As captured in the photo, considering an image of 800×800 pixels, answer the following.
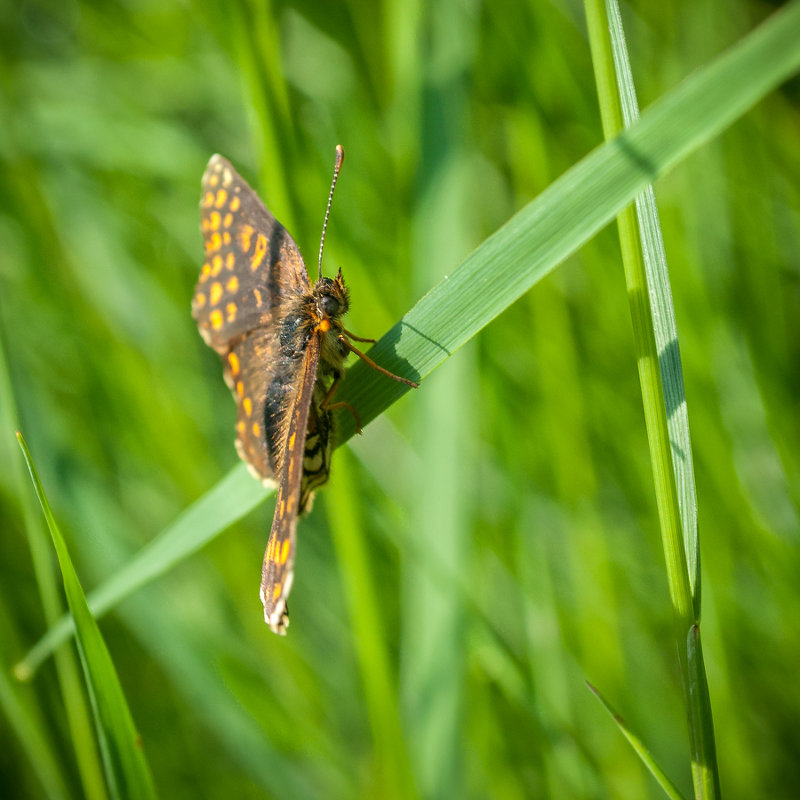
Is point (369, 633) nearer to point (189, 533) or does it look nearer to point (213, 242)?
point (189, 533)

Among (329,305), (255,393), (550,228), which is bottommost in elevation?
(550,228)

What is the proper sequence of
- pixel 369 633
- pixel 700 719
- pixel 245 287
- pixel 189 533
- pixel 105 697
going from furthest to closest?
pixel 245 287 < pixel 369 633 < pixel 189 533 < pixel 105 697 < pixel 700 719

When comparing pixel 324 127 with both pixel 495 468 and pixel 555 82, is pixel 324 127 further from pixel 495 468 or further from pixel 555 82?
pixel 495 468

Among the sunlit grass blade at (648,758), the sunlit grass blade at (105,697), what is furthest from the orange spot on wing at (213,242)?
the sunlit grass blade at (648,758)

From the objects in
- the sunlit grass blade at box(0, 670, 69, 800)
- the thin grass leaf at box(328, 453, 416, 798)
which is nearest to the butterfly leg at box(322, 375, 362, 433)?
the thin grass leaf at box(328, 453, 416, 798)

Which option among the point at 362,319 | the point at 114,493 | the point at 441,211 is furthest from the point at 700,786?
the point at 114,493

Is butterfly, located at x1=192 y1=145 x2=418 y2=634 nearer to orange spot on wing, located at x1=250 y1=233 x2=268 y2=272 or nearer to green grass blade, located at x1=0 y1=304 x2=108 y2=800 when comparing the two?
orange spot on wing, located at x1=250 y1=233 x2=268 y2=272

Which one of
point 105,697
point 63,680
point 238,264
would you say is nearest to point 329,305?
point 238,264

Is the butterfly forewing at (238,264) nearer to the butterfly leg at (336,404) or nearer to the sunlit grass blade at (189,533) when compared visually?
the butterfly leg at (336,404)
